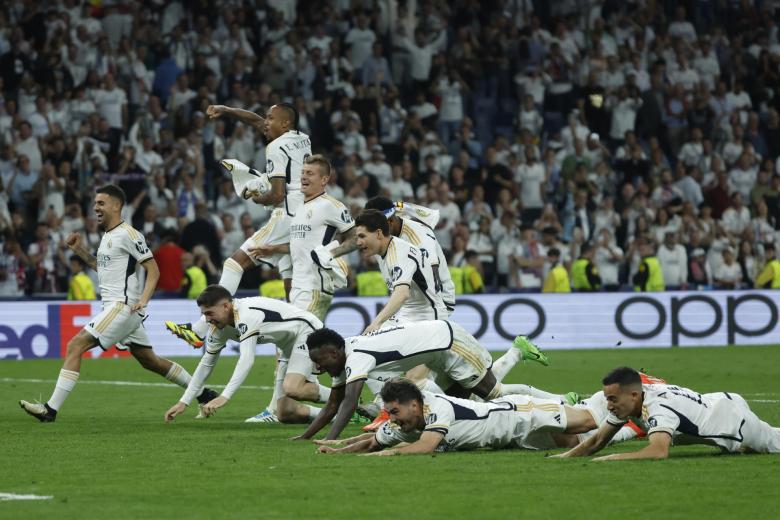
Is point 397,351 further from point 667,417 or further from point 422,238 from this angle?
point 667,417

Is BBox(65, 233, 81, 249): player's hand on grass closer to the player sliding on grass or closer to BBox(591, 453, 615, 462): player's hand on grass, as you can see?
the player sliding on grass

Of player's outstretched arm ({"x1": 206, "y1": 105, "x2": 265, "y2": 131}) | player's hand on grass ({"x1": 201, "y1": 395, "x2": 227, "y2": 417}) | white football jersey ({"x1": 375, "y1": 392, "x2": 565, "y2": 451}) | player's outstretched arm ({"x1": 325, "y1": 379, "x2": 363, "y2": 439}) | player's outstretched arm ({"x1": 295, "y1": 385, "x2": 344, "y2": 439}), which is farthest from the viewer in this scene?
player's outstretched arm ({"x1": 206, "y1": 105, "x2": 265, "y2": 131})

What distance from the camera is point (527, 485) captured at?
8781 millimetres

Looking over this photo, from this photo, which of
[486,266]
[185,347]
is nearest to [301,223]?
[185,347]

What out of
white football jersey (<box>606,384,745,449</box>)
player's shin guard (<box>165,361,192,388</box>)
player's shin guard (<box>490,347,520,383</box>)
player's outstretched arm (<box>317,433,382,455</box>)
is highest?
white football jersey (<box>606,384,745,449</box>)

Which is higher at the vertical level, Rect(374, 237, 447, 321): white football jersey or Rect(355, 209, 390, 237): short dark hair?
Rect(355, 209, 390, 237): short dark hair

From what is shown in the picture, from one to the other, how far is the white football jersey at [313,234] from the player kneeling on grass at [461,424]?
11.7 ft

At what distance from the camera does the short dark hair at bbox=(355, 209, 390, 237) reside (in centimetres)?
1220

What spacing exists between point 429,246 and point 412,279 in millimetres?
553

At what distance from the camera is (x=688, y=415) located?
377 inches

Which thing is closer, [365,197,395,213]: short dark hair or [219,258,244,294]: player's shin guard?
[365,197,395,213]: short dark hair

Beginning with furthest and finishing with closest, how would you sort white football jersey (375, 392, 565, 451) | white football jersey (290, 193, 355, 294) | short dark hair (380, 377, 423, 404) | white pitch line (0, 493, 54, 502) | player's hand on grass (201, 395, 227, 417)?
white football jersey (290, 193, 355, 294), player's hand on grass (201, 395, 227, 417), white football jersey (375, 392, 565, 451), short dark hair (380, 377, 423, 404), white pitch line (0, 493, 54, 502)

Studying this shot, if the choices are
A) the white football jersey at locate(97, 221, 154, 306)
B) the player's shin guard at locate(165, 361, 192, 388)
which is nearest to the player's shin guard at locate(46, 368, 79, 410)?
the white football jersey at locate(97, 221, 154, 306)

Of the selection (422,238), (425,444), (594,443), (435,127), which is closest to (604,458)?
(594,443)
